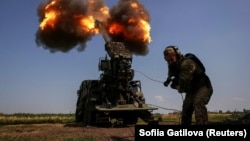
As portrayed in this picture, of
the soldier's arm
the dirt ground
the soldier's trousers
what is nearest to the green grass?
the dirt ground

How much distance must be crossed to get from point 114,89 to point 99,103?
121 centimetres

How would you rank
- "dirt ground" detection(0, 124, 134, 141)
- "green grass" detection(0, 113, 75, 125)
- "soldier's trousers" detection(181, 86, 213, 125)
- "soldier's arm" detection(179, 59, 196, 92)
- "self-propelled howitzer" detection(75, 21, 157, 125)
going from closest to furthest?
1. "soldier's arm" detection(179, 59, 196, 92)
2. "soldier's trousers" detection(181, 86, 213, 125)
3. "dirt ground" detection(0, 124, 134, 141)
4. "self-propelled howitzer" detection(75, 21, 157, 125)
5. "green grass" detection(0, 113, 75, 125)

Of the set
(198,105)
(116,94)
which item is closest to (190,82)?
(198,105)

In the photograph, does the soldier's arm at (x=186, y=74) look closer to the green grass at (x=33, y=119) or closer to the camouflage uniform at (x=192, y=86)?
the camouflage uniform at (x=192, y=86)

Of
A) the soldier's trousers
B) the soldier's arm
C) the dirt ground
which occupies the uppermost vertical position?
the soldier's arm

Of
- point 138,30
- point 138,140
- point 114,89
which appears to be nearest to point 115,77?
point 114,89

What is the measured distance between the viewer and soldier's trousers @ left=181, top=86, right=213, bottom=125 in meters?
8.98

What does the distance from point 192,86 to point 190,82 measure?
1.43ft

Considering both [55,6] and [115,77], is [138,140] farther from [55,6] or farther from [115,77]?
[55,6]

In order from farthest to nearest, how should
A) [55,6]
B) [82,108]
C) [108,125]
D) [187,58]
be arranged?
1. [55,6]
2. [82,108]
3. [108,125]
4. [187,58]

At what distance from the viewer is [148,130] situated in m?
6.23

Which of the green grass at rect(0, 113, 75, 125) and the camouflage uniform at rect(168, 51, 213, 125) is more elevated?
the camouflage uniform at rect(168, 51, 213, 125)

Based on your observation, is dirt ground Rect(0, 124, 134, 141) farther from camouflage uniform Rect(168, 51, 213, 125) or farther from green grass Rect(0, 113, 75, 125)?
green grass Rect(0, 113, 75, 125)

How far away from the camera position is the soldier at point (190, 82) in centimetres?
886
